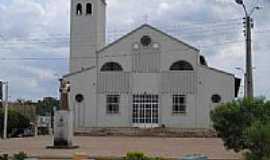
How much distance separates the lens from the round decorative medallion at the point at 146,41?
75.2 meters

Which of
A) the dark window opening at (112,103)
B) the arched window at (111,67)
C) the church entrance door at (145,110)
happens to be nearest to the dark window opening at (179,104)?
the church entrance door at (145,110)

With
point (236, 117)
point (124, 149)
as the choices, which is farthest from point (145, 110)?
point (236, 117)

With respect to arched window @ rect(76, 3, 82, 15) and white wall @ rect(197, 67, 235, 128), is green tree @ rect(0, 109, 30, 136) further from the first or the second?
white wall @ rect(197, 67, 235, 128)

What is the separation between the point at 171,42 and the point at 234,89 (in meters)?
9.37

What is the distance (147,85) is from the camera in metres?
75.4

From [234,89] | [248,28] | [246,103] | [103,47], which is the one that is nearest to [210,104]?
[234,89]

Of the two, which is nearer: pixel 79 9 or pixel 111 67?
pixel 111 67

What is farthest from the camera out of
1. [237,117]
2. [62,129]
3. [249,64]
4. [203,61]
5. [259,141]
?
[203,61]

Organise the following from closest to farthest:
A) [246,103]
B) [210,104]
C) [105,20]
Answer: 1. [246,103]
2. [210,104]
3. [105,20]

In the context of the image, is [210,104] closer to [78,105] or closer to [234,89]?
[234,89]

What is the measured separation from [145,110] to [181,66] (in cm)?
682

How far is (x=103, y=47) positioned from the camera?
258 ft

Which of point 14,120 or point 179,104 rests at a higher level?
point 179,104

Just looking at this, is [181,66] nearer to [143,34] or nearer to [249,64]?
[143,34]
